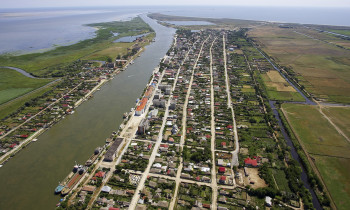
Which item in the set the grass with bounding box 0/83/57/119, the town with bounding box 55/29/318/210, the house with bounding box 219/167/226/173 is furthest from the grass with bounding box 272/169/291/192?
the grass with bounding box 0/83/57/119

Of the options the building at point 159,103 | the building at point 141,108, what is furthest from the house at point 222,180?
the building at point 159,103

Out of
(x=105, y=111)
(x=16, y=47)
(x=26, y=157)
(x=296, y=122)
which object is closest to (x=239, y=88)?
(x=296, y=122)

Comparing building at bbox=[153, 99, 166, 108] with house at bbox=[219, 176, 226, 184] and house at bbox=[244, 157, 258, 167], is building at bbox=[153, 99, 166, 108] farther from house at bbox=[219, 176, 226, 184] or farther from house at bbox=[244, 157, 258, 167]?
house at bbox=[219, 176, 226, 184]

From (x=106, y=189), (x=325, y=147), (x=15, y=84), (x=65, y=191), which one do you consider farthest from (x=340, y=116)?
(x=15, y=84)

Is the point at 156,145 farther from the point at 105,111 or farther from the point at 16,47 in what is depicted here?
the point at 16,47

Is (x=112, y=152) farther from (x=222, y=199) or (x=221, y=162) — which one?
(x=222, y=199)

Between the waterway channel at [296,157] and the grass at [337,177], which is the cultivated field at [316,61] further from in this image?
the grass at [337,177]

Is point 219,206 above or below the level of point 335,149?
below
